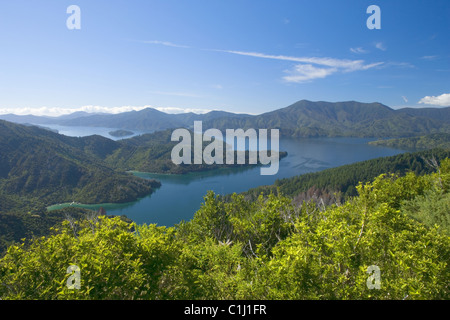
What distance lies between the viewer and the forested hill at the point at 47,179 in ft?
411

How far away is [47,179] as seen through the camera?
138 meters

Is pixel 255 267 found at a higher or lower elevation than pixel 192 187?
higher

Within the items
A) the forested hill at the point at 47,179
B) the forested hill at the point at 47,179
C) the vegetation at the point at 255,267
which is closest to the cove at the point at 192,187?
the forested hill at the point at 47,179

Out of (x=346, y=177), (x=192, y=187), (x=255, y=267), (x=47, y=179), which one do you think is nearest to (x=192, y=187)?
(x=192, y=187)

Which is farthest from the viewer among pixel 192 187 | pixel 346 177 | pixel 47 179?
pixel 47 179

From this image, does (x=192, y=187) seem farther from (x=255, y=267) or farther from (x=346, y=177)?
(x=255, y=267)

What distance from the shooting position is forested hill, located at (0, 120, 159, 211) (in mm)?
125188

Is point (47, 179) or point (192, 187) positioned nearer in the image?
point (192, 187)

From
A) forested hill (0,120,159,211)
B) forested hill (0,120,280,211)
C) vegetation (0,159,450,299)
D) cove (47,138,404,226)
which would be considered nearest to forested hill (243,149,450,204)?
cove (47,138,404,226)

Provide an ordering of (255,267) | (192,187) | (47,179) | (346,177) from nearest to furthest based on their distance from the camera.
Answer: (255,267), (346,177), (192,187), (47,179)

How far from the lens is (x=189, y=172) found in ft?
570

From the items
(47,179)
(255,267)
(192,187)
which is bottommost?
(192,187)
